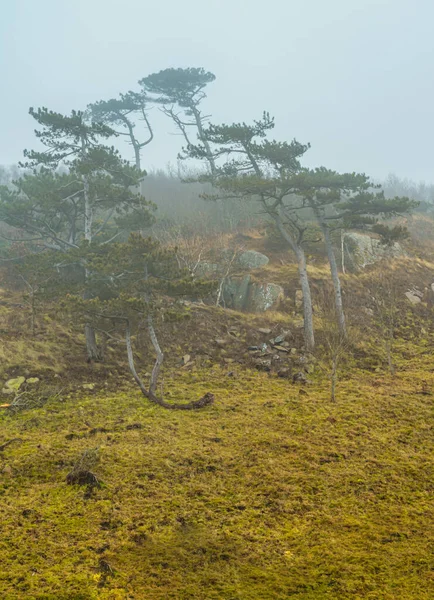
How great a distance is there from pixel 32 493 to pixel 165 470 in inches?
86.8

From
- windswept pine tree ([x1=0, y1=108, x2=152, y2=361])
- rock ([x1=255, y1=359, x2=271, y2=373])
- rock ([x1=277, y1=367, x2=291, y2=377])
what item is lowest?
rock ([x1=277, y1=367, x2=291, y2=377])

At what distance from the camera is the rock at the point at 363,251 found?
23.5 metres

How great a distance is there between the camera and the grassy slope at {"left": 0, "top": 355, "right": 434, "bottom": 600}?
4367 mm

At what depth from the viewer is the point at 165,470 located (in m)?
7.09

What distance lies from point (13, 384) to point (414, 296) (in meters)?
19.5

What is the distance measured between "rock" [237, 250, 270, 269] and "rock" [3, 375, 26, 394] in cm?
1389

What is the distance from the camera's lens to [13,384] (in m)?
11.5

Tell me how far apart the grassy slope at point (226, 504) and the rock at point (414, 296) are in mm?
11786

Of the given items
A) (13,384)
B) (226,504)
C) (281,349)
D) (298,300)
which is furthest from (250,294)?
(226,504)

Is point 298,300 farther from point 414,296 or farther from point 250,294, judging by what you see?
point 414,296

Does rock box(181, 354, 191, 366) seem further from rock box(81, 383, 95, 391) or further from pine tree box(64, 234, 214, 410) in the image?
rock box(81, 383, 95, 391)

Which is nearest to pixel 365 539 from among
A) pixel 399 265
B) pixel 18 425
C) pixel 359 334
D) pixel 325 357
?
pixel 18 425

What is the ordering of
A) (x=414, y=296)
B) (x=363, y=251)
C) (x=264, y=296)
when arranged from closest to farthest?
(x=264, y=296) < (x=414, y=296) < (x=363, y=251)

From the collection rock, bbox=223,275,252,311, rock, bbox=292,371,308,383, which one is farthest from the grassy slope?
rock, bbox=223,275,252,311
